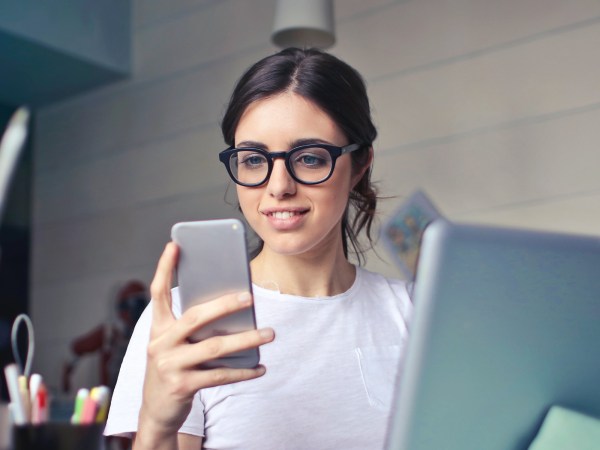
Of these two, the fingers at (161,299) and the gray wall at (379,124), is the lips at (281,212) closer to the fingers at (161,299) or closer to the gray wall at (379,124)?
the fingers at (161,299)

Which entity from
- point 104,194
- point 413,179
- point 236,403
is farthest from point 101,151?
point 236,403

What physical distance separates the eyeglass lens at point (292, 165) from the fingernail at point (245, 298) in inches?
13.7

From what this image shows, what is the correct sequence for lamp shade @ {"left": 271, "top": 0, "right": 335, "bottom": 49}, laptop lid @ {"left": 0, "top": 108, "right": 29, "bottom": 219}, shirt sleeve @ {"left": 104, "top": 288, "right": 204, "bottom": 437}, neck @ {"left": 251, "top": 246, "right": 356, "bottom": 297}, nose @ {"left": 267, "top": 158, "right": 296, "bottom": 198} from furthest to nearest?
1. lamp shade @ {"left": 271, "top": 0, "right": 335, "bottom": 49}
2. neck @ {"left": 251, "top": 246, "right": 356, "bottom": 297}
3. nose @ {"left": 267, "top": 158, "right": 296, "bottom": 198}
4. shirt sleeve @ {"left": 104, "top": 288, "right": 204, "bottom": 437}
5. laptop lid @ {"left": 0, "top": 108, "right": 29, "bottom": 219}

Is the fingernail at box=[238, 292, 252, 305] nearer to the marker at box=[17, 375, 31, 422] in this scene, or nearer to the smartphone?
the smartphone

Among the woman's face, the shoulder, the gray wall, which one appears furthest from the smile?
the gray wall

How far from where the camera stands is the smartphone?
2.51 ft

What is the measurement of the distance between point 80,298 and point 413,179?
1727 mm

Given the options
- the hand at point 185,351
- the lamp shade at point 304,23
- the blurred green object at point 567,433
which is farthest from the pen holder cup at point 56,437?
the lamp shade at point 304,23

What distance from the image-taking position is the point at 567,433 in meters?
0.63

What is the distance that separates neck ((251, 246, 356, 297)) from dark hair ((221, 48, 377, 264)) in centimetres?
16

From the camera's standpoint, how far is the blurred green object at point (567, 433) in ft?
2.06

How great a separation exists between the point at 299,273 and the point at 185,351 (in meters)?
0.46

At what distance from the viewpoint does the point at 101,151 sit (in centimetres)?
371

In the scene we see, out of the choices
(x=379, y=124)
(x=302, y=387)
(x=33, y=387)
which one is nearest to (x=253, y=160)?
(x=302, y=387)
